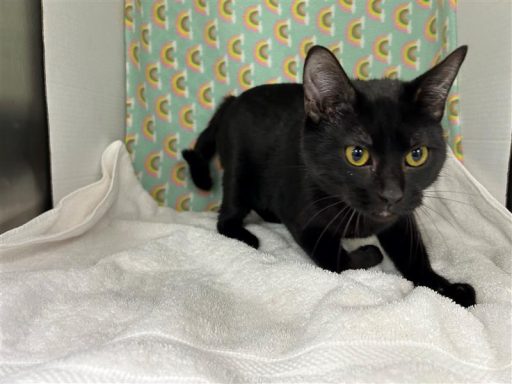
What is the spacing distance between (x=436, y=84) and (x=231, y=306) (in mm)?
677

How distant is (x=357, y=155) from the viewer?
0.95 m

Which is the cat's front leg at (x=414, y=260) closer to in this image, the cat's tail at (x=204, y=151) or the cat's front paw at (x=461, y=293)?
the cat's front paw at (x=461, y=293)

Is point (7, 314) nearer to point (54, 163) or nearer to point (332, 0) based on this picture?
point (54, 163)

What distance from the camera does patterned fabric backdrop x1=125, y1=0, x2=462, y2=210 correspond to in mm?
1547

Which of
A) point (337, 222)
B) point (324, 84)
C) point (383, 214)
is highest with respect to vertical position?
point (324, 84)

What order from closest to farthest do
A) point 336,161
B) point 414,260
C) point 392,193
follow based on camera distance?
point 392,193, point 336,161, point 414,260

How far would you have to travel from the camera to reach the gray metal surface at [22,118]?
119 centimetres

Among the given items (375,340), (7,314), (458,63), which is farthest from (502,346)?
(7,314)

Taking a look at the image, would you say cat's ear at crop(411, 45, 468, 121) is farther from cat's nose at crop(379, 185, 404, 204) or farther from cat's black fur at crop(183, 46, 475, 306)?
cat's nose at crop(379, 185, 404, 204)

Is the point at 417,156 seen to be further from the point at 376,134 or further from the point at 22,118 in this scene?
the point at 22,118

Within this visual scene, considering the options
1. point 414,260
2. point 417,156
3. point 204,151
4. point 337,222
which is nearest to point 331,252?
point 337,222

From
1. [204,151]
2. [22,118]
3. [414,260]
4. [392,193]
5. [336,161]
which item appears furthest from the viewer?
[204,151]

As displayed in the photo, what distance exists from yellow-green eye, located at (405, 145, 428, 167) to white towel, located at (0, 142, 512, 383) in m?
0.27

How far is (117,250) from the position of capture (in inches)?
50.5
